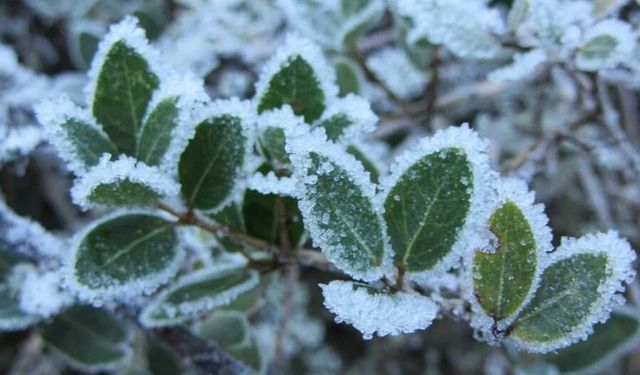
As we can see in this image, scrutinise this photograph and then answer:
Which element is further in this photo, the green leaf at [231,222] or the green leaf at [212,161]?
the green leaf at [231,222]

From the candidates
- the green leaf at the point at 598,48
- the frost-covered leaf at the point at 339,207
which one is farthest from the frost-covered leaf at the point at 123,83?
the green leaf at the point at 598,48

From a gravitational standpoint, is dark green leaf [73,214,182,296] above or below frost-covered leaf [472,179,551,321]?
below

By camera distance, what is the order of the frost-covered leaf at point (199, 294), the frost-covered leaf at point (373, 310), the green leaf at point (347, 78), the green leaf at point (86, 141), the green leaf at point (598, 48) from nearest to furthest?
the frost-covered leaf at point (373, 310)
the green leaf at point (86, 141)
the frost-covered leaf at point (199, 294)
the green leaf at point (598, 48)
the green leaf at point (347, 78)

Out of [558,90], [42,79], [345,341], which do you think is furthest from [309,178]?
[345,341]

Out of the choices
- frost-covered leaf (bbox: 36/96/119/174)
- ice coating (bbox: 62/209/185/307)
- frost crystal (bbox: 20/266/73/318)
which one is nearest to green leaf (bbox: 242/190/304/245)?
ice coating (bbox: 62/209/185/307)

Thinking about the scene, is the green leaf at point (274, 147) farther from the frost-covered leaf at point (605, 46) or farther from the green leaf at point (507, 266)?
the frost-covered leaf at point (605, 46)

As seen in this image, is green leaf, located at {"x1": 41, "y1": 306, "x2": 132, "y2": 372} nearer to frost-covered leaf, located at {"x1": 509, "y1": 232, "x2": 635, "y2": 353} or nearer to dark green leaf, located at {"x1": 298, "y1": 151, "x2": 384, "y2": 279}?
dark green leaf, located at {"x1": 298, "y1": 151, "x2": 384, "y2": 279}

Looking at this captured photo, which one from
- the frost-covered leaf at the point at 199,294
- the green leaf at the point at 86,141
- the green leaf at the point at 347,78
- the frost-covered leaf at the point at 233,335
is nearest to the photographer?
the green leaf at the point at 86,141

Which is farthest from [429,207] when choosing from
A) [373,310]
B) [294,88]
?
[294,88]
